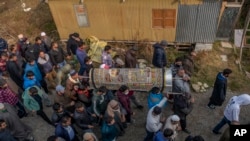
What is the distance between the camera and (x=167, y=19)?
13391 mm

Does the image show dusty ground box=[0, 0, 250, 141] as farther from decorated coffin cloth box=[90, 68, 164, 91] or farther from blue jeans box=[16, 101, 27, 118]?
decorated coffin cloth box=[90, 68, 164, 91]

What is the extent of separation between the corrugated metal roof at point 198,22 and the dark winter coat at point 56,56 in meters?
5.38

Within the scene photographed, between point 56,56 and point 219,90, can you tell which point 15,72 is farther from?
point 219,90

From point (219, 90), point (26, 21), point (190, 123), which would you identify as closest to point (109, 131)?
point (190, 123)

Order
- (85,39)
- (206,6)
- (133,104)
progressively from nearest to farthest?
(133,104)
(206,6)
(85,39)

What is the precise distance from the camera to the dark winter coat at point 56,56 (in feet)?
38.1

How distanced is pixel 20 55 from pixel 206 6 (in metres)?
8.07

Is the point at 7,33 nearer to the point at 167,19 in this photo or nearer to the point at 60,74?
the point at 60,74

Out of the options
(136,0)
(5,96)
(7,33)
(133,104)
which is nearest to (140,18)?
(136,0)

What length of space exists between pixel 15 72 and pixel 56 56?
1627mm

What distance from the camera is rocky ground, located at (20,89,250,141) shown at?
10656mm

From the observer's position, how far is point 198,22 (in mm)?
13352

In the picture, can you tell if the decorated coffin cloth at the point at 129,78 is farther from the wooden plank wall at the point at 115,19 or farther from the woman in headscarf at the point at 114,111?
the wooden plank wall at the point at 115,19

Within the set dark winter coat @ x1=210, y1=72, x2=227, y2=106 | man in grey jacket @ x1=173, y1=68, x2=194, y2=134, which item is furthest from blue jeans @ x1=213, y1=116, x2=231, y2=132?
man in grey jacket @ x1=173, y1=68, x2=194, y2=134
